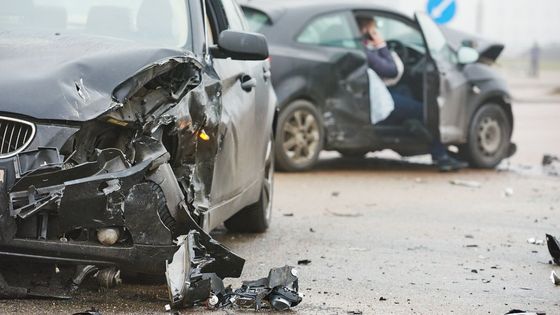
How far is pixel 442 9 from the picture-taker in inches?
840

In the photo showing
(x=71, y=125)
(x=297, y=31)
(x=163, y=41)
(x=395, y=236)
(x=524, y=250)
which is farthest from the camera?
(x=297, y=31)

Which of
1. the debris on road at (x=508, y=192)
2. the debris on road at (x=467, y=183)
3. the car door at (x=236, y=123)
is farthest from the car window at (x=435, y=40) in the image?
the car door at (x=236, y=123)

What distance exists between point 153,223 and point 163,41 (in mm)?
1634

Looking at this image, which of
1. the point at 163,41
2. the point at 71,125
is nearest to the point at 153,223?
the point at 71,125

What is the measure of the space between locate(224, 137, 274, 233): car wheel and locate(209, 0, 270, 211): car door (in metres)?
0.44

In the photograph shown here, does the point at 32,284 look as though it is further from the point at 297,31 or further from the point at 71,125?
the point at 297,31

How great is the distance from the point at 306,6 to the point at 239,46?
6957 millimetres

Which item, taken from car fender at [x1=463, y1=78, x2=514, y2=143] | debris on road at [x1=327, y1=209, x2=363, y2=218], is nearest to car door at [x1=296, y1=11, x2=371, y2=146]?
car fender at [x1=463, y1=78, x2=514, y2=143]

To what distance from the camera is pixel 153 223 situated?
18.8ft

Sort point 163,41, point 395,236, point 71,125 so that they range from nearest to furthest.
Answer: point 71,125 < point 163,41 < point 395,236

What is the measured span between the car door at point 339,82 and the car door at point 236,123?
16.3ft

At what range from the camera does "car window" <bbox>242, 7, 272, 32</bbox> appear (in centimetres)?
1376

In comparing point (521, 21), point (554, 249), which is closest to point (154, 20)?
point (554, 249)

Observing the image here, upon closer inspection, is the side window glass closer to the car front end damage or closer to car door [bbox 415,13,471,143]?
the car front end damage
